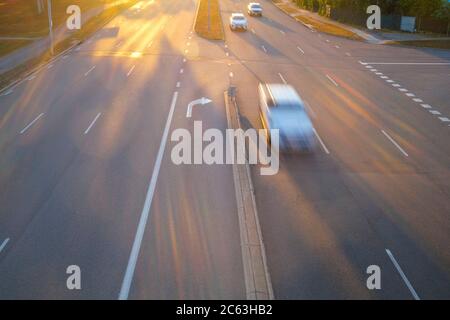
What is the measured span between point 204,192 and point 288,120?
5368 mm

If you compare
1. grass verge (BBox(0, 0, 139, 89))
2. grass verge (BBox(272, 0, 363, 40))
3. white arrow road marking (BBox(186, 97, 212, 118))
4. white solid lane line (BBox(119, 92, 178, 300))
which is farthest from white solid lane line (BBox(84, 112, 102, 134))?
grass verge (BBox(272, 0, 363, 40))

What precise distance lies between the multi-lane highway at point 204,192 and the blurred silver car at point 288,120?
2.01ft

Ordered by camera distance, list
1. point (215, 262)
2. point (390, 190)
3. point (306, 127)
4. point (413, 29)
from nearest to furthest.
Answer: point (215, 262) < point (390, 190) < point (306, 127) < point (413, 29)

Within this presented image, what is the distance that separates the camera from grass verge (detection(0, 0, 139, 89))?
103ft

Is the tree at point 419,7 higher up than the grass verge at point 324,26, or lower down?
higher up

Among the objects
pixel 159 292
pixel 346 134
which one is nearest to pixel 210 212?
pixel 159 292

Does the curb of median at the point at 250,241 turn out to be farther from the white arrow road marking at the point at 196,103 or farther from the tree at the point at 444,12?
the tree at the point at 444,12

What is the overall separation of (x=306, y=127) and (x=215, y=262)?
8.77 metres

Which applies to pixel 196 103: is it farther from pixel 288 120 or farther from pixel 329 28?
pixel 329 28

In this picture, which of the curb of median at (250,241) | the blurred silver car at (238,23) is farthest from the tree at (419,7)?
the curb of median at (250,241)

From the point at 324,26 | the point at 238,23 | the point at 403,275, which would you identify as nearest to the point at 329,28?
the point at 324,26

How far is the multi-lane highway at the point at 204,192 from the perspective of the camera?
12.7 metres
